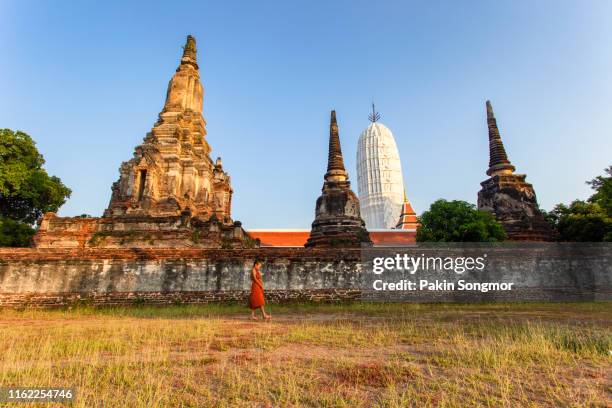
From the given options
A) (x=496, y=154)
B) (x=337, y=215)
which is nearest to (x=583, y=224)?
(x=496, y=154)

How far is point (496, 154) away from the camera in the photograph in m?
21.8

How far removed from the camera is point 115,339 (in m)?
5.95

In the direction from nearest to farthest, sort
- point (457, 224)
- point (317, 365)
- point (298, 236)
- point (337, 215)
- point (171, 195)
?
1. point (317, 365)
2. point (337, 215)
3. point (457, 224)
4. point (171, 195)
5. point (298, 236)

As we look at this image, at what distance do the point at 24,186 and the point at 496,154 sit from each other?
32592mm

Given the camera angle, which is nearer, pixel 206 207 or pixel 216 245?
pixel 216 245

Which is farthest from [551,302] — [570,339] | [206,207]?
[206,207]

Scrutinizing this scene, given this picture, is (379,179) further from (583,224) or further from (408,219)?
(583,224)

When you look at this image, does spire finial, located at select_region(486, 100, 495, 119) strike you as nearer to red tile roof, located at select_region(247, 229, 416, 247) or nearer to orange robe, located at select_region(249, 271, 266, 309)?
red tile roof, located at select_region(247, 229, 416, 247)

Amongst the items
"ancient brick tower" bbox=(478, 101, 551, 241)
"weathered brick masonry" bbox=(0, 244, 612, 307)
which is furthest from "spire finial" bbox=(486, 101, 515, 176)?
"weathered brick masonry" bbox=(0, 244, 612, 307)

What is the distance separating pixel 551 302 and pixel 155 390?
48.1 feet

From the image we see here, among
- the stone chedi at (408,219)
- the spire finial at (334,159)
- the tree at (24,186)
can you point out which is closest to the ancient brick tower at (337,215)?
the spire finial at (334,159)

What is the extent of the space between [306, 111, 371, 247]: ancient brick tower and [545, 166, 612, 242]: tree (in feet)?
35.2

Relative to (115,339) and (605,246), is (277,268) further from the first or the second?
(605,246)

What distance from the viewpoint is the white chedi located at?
59.9m
